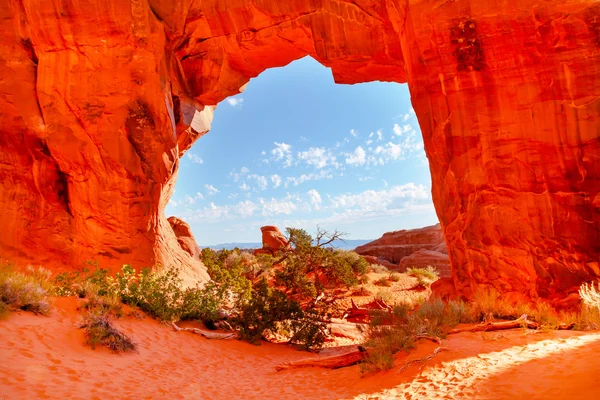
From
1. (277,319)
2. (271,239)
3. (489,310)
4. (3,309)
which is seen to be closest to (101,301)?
(3,309)

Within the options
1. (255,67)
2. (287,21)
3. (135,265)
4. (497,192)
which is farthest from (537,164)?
(135,265)

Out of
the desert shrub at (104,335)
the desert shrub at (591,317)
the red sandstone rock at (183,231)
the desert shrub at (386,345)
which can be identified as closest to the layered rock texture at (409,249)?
the red sandstone rock at (183,231)

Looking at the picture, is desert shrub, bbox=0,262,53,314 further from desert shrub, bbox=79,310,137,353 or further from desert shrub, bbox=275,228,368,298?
desert shrub, bbox=275,228,368,298

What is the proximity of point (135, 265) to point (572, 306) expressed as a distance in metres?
12.5

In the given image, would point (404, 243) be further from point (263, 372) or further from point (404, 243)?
point (263, 372)

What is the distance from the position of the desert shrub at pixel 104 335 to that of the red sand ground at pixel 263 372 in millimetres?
158

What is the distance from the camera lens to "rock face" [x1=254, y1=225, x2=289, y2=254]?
27.9 m

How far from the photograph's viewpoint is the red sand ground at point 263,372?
4086 millimetres

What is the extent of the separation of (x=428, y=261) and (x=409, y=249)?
4677mm

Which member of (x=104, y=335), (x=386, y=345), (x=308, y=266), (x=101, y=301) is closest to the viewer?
(x=386, y=345)

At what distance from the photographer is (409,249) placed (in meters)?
29.7

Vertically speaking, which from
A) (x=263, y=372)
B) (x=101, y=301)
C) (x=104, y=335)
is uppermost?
(x=101, y=301)

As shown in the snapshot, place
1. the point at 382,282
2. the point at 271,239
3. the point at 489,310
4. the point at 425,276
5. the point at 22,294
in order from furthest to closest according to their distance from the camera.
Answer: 1. the point at 271,239
2. the point at 425,276
3. the point at 382,282
4. the point at 489,310
5. the point at 22,294

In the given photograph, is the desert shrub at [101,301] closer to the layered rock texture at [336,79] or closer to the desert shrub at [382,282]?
the layered rock texture at [336,79]
